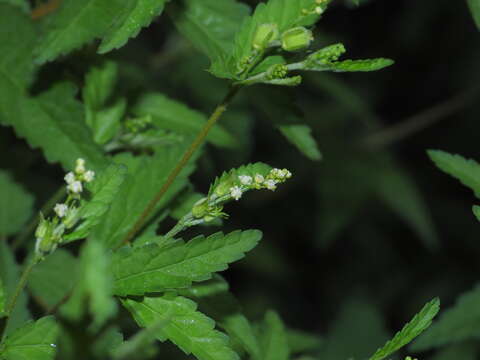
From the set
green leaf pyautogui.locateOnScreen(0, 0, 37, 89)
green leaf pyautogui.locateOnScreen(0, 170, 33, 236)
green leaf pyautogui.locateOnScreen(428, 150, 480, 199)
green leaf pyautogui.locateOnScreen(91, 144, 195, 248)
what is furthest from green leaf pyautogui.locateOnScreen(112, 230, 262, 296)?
green leaf pyautogui.locateOnScreen(0, 170, 33, 236)

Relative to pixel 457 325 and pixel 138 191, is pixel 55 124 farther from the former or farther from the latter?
pixel 457 325

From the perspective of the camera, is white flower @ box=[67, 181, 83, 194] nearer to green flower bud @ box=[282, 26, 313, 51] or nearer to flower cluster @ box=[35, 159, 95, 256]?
flower cluster @ box=[35, 159, 95, 256]

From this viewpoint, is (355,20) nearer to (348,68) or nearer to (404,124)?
(404,124)

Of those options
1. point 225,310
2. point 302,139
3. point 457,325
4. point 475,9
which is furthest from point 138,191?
point 457,325

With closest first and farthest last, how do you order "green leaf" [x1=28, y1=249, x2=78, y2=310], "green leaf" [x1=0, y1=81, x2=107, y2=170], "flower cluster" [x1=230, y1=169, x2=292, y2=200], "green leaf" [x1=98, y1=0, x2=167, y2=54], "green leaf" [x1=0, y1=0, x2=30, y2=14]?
"flower cluster" [x1=230, y1=169, x2=292, y2=200] → "green leaf" [x1=98, y1=0, x2=167, y2=54] → "green leaf" [x1=0, y1=81, x2=107, y2=170] → "green leaf" [x1=0, y1=0, x2=30, y2=14] → "green leaf" [x1=28, y1=249, x2=78, y2=310]

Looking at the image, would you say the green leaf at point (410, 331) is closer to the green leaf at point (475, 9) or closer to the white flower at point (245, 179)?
the white flower at point (245, 179)

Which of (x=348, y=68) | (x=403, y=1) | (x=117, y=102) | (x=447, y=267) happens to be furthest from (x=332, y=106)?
(x=348, y=68)

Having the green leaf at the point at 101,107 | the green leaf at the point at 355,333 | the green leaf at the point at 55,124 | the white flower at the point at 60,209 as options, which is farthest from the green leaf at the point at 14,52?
the green leaf at the point at 355,333
